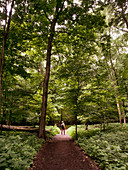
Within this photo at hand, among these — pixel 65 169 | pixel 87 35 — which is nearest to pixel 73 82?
pixel 87 35

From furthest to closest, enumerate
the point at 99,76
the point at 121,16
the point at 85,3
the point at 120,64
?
the point at 120,64, the point at 121,16, the point at 99,76, the point at 85,3

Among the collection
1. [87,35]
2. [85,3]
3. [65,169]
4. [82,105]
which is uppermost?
[85,3]

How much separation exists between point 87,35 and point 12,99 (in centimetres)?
706

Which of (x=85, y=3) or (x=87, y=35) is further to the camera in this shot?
(x=87, y=35)

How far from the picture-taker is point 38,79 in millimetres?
8984

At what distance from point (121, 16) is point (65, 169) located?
10688 mm

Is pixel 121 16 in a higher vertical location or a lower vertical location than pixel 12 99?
higher

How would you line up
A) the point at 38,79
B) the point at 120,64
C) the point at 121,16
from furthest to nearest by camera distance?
1. the point at 120,64
2. the point at 38,79
3. the point at 121,16

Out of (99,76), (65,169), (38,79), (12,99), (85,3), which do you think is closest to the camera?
(65,169)

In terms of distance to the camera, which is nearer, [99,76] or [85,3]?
[85,3]

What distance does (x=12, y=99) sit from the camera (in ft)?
21.3

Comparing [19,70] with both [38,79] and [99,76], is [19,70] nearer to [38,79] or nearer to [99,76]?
[38,79]

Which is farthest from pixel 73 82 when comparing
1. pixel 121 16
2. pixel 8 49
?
pixel 121 16

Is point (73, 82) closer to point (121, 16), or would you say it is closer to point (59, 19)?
point (59, 19)
